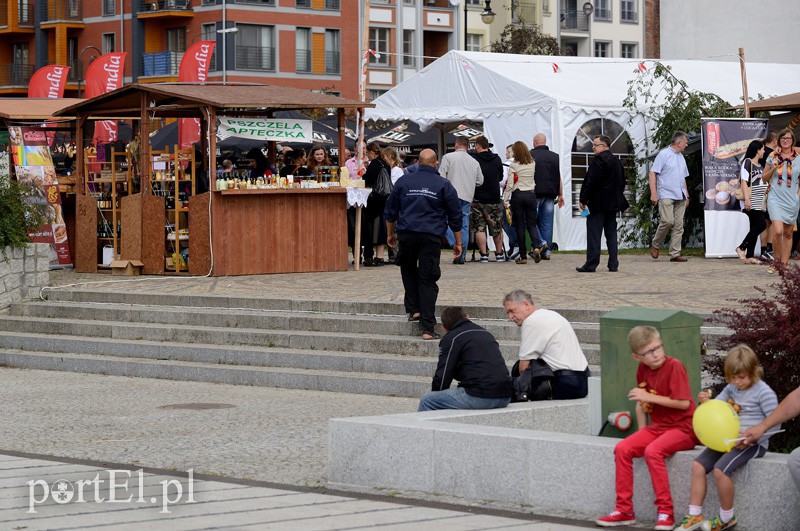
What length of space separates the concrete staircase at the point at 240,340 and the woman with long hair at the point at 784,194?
508 cm

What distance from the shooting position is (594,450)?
7.94 m

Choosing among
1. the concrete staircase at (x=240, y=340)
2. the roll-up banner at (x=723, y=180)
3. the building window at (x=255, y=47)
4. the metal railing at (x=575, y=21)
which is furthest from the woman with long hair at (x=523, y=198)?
the metal railing at (x=575, y=21)

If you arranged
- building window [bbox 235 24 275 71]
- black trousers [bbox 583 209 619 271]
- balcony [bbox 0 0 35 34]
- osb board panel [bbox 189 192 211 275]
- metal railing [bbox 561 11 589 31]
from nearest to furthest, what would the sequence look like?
black trousers [bbox 583 209 619 271], osb board panel [bbox 189 192 211 275], building window [bbox 235 24 275 71], balcony [bbox 0 0 35 34], metal railing [bbox 561 11 589 31]

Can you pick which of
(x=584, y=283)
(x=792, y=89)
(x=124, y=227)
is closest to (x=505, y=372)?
(x=584, y=283)

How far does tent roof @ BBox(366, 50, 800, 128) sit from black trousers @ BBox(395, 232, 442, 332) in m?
11.4

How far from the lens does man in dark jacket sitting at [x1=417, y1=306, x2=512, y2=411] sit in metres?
9.67

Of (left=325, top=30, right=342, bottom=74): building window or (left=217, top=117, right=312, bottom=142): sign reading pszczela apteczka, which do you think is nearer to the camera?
(left=217, top=117, right=312, bottom=142): sign reading pszczela apteczka

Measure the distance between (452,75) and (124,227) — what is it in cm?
875

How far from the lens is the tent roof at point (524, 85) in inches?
1003

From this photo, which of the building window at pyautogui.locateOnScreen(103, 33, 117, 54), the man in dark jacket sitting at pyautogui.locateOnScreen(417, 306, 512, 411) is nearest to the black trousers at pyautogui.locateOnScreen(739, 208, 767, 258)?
the man in dark jacket sitting at pyautogui.locateOnScreen(417, 306, 512, 411)

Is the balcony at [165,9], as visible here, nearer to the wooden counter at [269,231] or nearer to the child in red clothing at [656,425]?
the wooden counter at [269,231]

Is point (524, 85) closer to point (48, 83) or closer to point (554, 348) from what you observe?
point (48, 83)

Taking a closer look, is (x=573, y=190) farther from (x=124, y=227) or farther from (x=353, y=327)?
(x=353, y=327)

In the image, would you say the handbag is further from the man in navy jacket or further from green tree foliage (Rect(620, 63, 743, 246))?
the man in navy jacket
